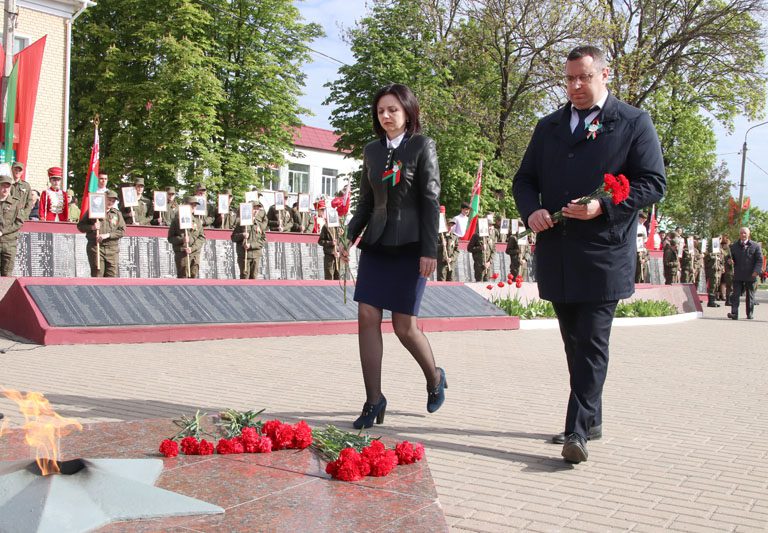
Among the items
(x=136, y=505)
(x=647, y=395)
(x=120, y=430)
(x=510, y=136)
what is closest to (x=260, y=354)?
(x=647, y=395)

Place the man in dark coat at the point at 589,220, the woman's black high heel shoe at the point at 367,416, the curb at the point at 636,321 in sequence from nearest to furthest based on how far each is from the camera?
the man in dark coat at the point at 589,220 → the woman's black high heel shoe at the point at 367,416 → the curb at the point at 636,321

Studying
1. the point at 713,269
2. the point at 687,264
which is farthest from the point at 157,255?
the point at 713,269

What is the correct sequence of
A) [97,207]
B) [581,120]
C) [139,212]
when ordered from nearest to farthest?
1. [581,120]
2. [97,207]
3. [139,212]

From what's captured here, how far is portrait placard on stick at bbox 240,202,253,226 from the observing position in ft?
60.1

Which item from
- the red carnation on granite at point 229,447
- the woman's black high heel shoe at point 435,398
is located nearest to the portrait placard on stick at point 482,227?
the woman's black high heel shoe at point 435,398

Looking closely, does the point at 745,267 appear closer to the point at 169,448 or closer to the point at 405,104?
the point at 405,104

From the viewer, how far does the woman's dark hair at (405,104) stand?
18.0 feet

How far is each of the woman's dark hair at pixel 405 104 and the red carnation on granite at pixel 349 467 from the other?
2386mm

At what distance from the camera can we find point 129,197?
59.6 ft

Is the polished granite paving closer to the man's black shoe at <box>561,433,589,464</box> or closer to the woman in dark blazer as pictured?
the man's black shoe at <box>561,433,589,464</box>

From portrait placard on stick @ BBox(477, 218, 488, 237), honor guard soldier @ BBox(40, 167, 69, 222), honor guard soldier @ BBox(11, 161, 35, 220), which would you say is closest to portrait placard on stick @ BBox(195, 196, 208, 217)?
honor guard soldier @ BBox(40, 167, 69, 222)

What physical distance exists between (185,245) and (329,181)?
52.4m

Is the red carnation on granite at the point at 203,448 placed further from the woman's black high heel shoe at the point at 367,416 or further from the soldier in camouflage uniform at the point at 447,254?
the soldier in camouflage uniform at the point at 447,254

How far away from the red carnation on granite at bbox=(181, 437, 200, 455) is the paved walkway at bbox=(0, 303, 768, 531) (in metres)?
1.15
